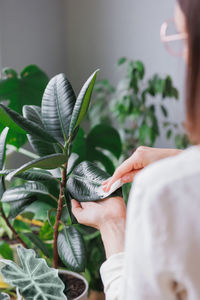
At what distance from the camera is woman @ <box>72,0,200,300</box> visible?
14.7 inches

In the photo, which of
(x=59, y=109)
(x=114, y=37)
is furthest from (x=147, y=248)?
(x=114, y=37)

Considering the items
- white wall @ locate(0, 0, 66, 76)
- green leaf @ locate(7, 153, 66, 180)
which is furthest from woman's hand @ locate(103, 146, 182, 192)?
white wall @ locate(0, 0, 66, 76)

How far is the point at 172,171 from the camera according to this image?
1.26ft

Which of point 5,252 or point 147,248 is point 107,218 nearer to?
point 147,248

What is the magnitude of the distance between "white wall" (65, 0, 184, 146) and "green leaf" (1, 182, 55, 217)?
161 cm

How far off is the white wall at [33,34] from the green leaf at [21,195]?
4.77ft

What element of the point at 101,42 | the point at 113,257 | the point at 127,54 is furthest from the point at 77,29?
the point at 113,257

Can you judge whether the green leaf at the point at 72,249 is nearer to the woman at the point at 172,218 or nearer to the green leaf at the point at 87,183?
the green leaf at the point at 87,183

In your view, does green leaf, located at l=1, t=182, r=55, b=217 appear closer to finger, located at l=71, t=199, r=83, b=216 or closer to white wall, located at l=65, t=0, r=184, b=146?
finger, located at l=71, t=199, r=83, b=216

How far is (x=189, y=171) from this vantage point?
38cm

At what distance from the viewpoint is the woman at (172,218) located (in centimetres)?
37

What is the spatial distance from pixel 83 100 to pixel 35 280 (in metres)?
0.39

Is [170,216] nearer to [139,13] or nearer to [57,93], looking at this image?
[57,93]

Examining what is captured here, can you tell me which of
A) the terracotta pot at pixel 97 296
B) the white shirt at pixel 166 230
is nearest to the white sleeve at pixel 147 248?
the white shirt at pixel 166 230
